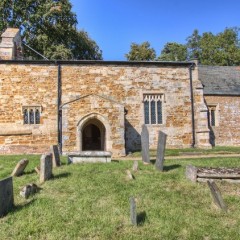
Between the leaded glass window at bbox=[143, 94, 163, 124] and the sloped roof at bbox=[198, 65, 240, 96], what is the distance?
5.52 m

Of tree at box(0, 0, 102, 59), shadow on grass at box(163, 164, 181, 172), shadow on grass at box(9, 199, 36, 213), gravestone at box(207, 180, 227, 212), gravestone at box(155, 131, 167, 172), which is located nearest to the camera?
shadow on grass at box(9, 199, 36, 213)

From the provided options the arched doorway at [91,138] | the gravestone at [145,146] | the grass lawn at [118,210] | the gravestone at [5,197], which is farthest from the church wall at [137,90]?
the gravestone at [5,197]

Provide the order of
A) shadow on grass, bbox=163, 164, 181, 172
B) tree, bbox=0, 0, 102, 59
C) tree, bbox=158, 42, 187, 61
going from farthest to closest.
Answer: tree, bbox=158, 42, 187, 61
tree, bbox=0, 0, 102, 59
shadow on grass, bbox=163, 164, 181, 172

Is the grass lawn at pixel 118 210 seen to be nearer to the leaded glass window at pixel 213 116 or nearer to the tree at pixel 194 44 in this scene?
the leaded glass window at pixel 213 116

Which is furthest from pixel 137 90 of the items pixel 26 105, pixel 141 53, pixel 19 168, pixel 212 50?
pixel 212 50

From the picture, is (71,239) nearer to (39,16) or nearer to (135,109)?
(135,109)

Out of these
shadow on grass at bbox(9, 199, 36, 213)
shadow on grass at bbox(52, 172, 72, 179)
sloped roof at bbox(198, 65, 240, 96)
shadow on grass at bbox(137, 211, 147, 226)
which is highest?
sloped roof at bbox(198, 65, 240, 96)

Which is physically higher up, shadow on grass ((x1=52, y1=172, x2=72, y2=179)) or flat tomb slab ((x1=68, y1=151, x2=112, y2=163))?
flat tomb slab ((x1=68, y1=151, x2=112, y2=163))

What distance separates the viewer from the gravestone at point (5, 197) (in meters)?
6.33

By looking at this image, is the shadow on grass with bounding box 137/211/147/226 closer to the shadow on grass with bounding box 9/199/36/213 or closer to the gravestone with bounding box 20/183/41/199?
the shadow on grass with bounding box 9/199/36/213

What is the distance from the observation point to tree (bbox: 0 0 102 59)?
29812 mm

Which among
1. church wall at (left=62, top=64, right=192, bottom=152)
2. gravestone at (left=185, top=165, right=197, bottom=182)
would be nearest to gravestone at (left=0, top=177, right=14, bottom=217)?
gravestone at (left=185, top=165, right=197, bottom=182)

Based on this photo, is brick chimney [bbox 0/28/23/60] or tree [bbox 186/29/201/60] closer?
brick chimney [bbox 0/28/23/60]

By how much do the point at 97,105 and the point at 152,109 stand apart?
3936mm
